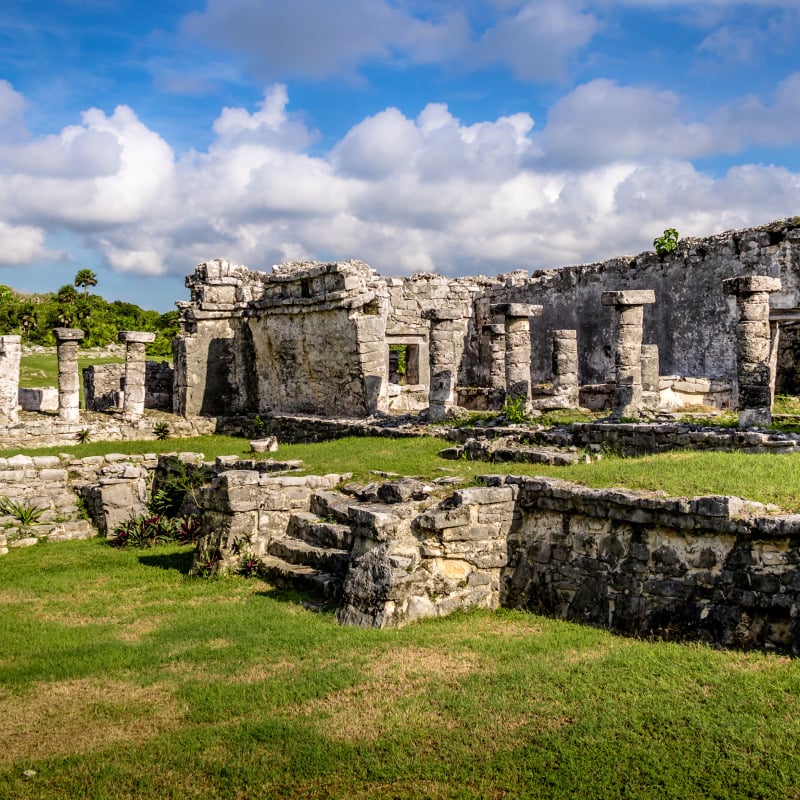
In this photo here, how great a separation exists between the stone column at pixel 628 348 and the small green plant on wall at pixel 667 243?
5.46m

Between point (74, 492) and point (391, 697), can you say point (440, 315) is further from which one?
point (391, 697)

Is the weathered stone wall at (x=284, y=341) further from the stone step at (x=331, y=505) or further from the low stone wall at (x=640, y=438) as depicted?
the stone step at (x=331, y=505)

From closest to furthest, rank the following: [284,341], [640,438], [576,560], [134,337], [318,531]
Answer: [576,560]
[318,531]
[640,438]
[284,341]
[134,337]

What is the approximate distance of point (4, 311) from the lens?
4525 cm

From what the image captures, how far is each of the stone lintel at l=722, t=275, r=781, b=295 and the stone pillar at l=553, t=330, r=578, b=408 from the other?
606 centimetres

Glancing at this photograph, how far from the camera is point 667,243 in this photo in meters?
21.7

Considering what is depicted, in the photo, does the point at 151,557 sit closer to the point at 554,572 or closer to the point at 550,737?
the point at 554,572

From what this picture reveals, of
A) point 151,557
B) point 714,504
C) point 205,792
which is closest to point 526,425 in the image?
point 151,557

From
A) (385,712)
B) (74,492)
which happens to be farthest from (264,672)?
(74,492)

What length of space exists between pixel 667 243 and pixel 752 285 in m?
8.06

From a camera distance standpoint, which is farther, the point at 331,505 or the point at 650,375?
the point at 650,375

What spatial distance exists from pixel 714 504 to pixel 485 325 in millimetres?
19532

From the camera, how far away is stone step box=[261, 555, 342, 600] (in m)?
9.19

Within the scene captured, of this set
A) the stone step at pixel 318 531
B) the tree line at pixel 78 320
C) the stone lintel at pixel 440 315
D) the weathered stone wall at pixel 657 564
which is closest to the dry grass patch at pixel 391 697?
the weathered stone wall at pixel 657 564
